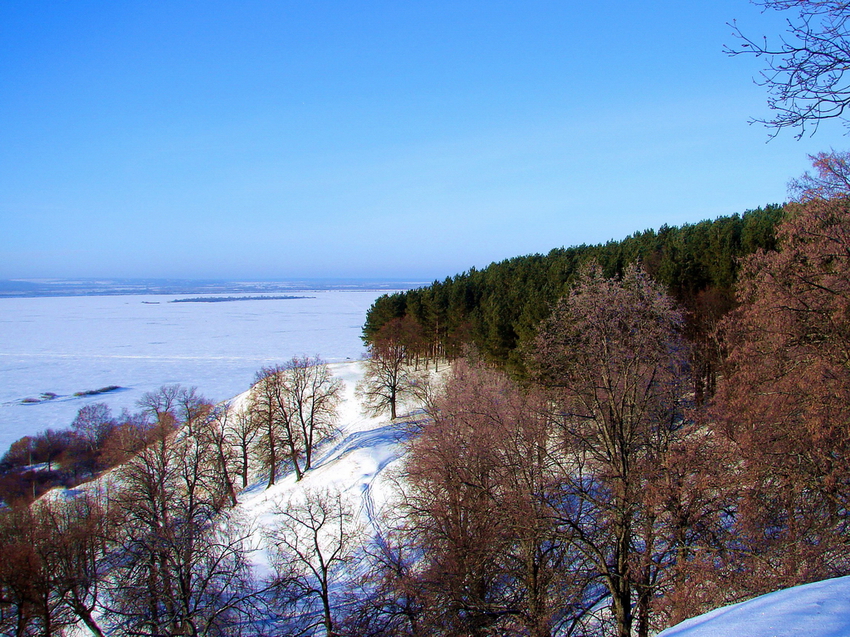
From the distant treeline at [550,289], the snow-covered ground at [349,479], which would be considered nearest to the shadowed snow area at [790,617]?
the distant treeline at [550,289]

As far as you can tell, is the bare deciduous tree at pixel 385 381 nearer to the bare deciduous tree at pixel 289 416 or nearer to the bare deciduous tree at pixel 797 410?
the bare deciduous tree at pixel 289 416

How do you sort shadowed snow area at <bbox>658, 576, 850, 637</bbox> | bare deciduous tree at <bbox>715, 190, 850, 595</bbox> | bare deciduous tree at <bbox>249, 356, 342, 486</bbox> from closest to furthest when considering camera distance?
shadowed snow area at <bbox>658, 576, 850, 637</bbox>, bare deciduous tree at <bbox>715, 190, 850, 595</bbox>, bare deciduous tree at <bbox>249, 356, 342, 486</bbox>

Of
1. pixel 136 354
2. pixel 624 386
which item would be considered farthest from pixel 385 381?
pixel 136 354

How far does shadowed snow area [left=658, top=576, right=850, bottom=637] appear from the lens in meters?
3.65

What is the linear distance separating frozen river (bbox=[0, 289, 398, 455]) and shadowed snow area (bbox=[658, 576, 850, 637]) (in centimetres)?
4697

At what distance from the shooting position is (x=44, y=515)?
18281 millimetres

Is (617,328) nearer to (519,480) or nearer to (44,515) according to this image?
(519,480)

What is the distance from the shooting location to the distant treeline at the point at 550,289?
29047 mm

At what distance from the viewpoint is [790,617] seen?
3.83 meters

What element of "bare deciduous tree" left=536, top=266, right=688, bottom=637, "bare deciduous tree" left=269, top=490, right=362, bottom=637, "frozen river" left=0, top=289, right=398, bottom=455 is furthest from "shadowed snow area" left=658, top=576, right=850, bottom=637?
"frozen river" left=0, top=289, right=398, bottom=455

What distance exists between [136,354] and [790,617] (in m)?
80.3

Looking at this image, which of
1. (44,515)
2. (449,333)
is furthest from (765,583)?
(449,333)

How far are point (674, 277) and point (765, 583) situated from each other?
26.2 meters

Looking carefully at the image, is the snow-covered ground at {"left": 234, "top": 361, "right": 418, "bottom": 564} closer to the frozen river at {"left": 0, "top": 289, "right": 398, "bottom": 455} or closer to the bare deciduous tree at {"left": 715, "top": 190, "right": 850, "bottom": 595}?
the bare deciduous tree at {"left": 715, "top": 190, "right": 850, "bottom": 595}
